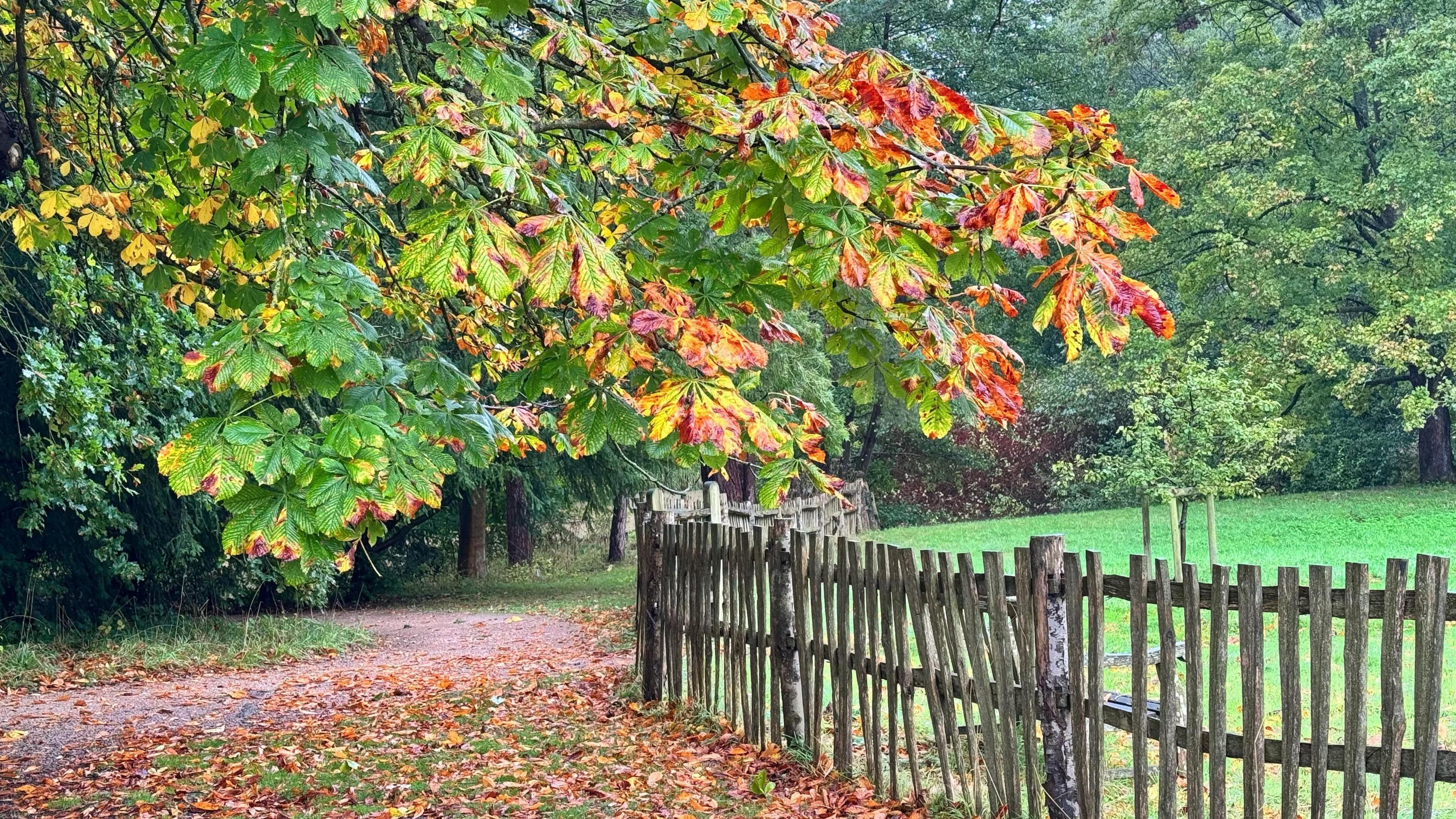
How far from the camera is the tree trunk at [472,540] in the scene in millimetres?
23234

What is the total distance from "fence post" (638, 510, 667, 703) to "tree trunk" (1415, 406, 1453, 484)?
25054 millimetres

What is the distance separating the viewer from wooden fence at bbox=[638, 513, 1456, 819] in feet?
12.9

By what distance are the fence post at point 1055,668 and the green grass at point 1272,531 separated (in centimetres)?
1106

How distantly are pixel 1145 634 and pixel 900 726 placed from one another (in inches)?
129

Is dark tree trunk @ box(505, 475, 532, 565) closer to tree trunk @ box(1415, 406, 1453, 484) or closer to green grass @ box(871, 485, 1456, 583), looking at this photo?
green grass @ box(871, 485, 1456, 583)

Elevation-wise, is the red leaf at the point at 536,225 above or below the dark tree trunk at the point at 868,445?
above

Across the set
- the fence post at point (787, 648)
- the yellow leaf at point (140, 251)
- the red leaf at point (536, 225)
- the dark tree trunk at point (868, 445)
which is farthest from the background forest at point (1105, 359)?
the fence post at point (787, 648)

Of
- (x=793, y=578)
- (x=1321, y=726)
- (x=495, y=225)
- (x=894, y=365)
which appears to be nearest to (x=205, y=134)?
(x=495, y=225)

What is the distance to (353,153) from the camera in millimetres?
4566

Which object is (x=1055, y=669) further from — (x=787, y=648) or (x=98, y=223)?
(x=98, y=223)

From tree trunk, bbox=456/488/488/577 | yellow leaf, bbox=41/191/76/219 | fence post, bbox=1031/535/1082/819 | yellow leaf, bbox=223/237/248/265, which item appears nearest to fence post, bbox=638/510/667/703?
yellow leaf, bbox=223/237/248/265

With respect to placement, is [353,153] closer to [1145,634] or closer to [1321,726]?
[1145,634]

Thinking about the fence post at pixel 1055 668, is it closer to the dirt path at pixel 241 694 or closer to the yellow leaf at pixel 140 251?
the yellow leaf at pixel 140 251

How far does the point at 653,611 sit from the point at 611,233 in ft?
13.7
